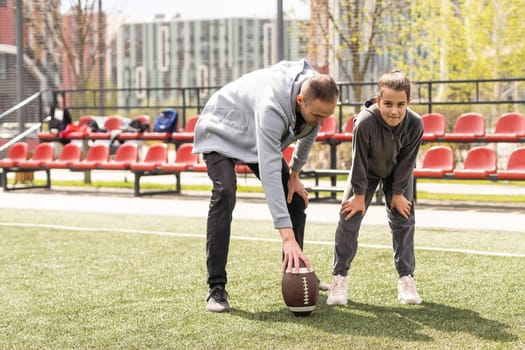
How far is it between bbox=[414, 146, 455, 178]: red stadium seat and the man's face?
296 inches

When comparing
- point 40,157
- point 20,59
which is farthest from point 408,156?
point 20,59

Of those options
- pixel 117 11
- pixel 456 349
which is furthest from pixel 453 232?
pixel 117 11

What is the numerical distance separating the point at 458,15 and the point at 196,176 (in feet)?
20.9

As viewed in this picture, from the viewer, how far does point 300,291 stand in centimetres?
475

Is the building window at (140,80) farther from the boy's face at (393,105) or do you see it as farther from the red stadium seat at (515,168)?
the boy's face at (393,105)

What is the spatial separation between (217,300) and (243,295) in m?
0.52

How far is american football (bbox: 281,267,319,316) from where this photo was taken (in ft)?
15.6

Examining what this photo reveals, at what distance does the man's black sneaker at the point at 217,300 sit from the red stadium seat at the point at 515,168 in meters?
7.30

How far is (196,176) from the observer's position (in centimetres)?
1905

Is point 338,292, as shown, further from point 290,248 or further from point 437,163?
point 437,163

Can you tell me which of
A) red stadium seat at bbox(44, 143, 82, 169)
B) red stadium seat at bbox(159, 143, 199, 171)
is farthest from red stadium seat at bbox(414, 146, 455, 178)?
red stadium seat at bbox(44, 143, 82, 169)

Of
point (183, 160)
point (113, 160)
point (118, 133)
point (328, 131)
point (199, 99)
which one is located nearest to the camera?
point (328, 131)

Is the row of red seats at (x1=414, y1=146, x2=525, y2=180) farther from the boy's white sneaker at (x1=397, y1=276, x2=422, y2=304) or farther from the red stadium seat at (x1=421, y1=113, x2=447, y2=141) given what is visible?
the boy's white sneaker at (x1=397, y1=276, x2=422, y2=304)

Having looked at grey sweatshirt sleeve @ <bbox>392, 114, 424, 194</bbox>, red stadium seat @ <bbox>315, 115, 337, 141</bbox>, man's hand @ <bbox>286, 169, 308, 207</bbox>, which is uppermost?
grey sweatshirt sleeve @ <bbox>392, 114, 424, 194</bbox>
